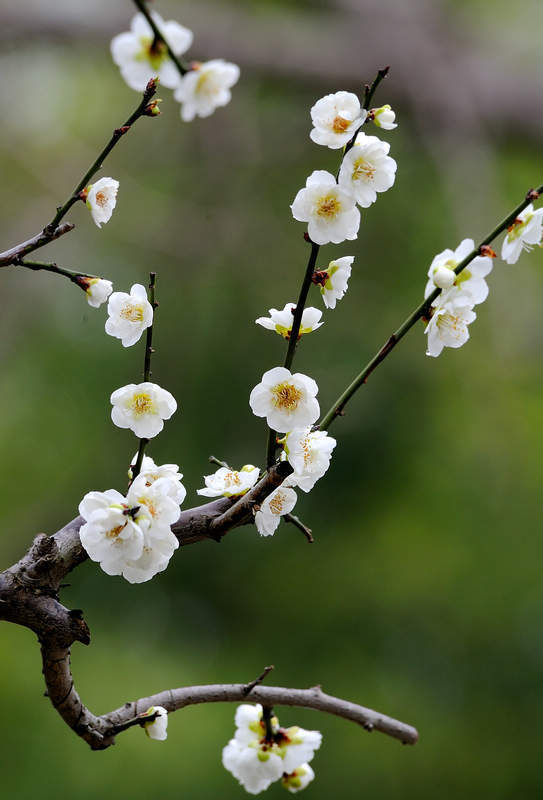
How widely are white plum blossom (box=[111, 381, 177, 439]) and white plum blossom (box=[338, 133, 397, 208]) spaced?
0.20 meters

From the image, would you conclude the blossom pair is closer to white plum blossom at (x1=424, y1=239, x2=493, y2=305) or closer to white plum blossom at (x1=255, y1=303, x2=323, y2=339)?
white plum blossom at (x1=255, y1=303, x2=323, y2=339)

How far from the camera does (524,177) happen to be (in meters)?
3.55

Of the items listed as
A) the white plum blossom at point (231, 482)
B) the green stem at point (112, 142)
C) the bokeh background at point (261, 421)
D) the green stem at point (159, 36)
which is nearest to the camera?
the green stem at point (159, 36)

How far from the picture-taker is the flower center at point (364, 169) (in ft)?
1.86

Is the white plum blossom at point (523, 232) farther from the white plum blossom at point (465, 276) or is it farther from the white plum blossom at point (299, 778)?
the white plum blossom at point (299, 778)

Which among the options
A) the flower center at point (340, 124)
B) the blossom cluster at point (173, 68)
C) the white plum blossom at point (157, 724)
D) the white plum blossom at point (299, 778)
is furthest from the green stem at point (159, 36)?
the white plum blossom at point (299, 778)

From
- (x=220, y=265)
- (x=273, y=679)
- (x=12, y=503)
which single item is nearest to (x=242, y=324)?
(x=220, y=265)

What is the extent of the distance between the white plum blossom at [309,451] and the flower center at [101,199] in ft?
0.69

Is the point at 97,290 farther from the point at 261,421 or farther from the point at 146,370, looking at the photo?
the point at 261,421

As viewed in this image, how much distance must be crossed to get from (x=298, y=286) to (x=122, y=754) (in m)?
1.54

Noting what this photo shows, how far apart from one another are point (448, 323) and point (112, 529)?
0.95ft

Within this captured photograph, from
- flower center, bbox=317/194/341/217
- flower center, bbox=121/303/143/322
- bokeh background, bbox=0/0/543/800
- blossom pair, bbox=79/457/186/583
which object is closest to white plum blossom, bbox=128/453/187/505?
blossom pair, bbox=79/457/186/583

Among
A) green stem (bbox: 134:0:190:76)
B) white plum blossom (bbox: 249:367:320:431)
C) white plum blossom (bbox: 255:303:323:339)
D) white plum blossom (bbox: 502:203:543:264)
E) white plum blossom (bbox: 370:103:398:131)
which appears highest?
white plum blossom (bbox: 502:203:543:264)

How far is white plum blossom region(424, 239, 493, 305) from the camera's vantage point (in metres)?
0.60
